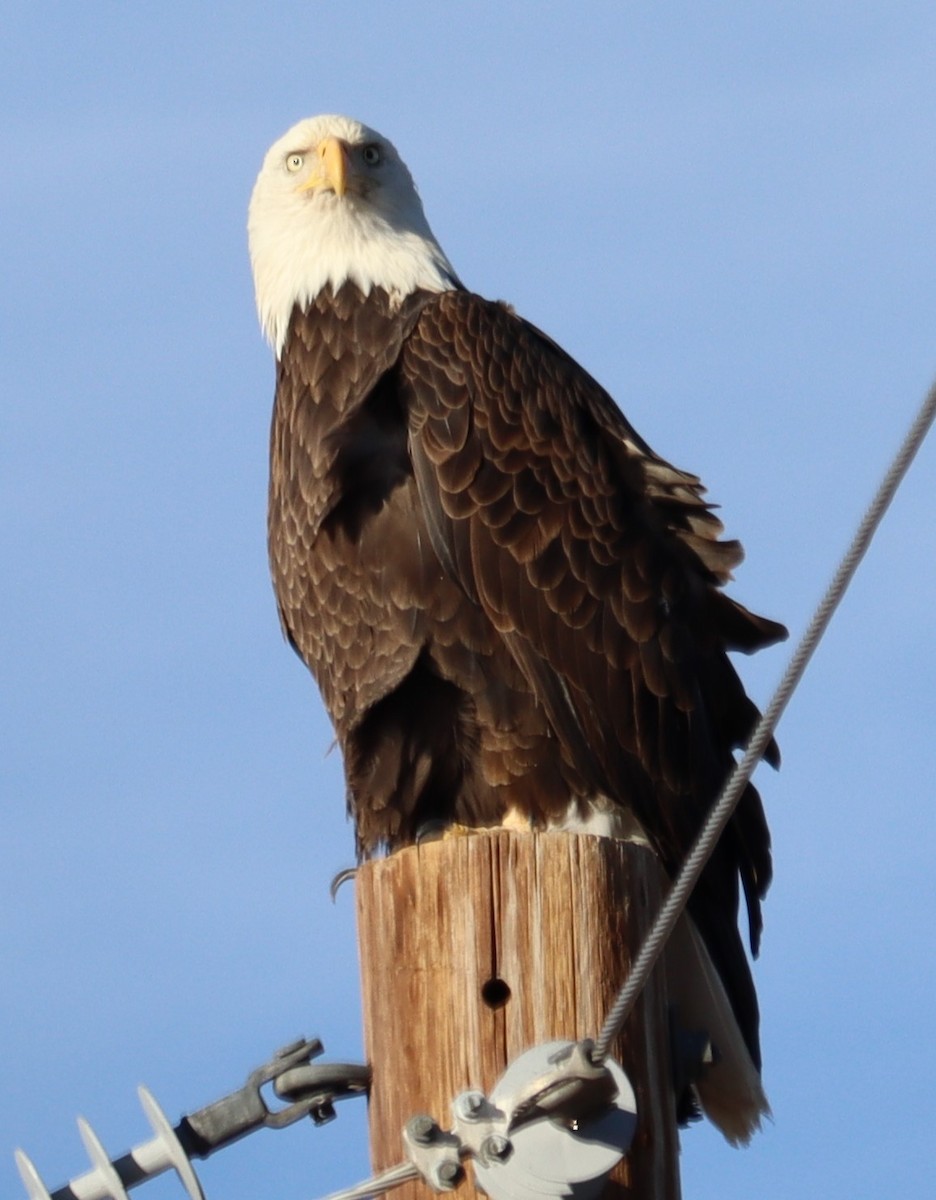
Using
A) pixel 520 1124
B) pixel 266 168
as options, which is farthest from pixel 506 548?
pixel 520 1124

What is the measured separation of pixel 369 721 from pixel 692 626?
89 cm

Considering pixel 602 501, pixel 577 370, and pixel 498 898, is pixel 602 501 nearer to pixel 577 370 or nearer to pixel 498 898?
pixel 577 370

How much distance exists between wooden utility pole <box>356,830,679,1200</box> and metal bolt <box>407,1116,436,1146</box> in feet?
0.26

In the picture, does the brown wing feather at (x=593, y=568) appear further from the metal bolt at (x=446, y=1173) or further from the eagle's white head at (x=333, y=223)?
the metal bolt at (x=446, y=1173)

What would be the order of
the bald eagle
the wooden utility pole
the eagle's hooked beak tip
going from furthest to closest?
the eagle's hooked beak tip < the bald eagle < the wooden utility pole

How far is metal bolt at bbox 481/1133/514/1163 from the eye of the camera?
10.6 ft

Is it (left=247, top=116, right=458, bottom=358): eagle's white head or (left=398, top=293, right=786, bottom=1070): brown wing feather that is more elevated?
(left=247, top=116, right=458, bottom=358): eagle's white head

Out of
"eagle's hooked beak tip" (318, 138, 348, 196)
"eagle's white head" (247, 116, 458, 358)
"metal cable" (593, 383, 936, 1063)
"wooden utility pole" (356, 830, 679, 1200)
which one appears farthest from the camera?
"eagle's hooked beak tip" (318, 138, 348, 196)

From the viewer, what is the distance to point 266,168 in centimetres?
661

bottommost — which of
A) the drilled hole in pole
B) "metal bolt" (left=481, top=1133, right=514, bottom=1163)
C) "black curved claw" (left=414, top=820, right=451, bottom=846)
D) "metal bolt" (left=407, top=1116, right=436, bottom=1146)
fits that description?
"metal bolt" (left=481, top=1133, right=514, bottom=1163)

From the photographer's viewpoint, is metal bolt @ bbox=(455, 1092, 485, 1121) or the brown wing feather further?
the brown wing feather

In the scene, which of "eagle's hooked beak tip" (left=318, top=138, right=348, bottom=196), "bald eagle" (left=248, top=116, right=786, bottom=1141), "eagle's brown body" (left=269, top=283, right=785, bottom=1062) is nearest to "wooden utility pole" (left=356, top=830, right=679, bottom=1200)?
"bald eagle" (left=248, top=116, right=786, bottom=1141)

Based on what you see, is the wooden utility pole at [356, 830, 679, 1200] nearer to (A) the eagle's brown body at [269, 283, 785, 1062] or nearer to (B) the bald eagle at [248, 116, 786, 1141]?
(B) the bald eagle at [248, 116, 786, 1141]

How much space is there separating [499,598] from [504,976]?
1.94 meters
